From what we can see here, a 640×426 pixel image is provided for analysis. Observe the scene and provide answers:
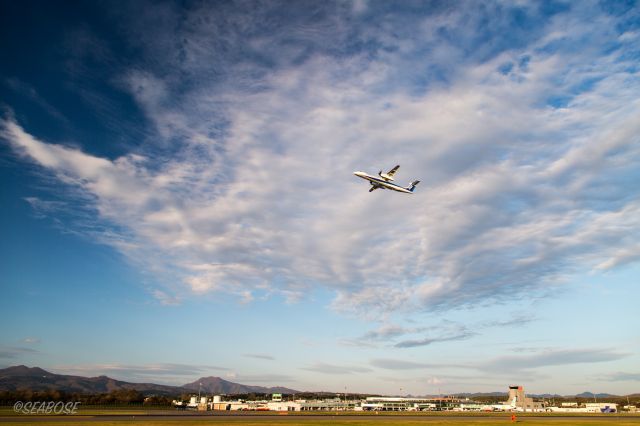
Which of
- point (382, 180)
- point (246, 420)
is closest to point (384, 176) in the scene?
point (382, 180)

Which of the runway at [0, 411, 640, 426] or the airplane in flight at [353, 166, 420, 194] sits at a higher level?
the airplane in flight at [353, 166, 420, 194]

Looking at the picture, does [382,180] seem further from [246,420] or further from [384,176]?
[246,420]

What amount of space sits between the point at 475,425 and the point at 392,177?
5584 cm

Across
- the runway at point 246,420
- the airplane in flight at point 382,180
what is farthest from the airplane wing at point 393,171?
the runway at point 246,420

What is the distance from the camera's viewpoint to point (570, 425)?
89.4m

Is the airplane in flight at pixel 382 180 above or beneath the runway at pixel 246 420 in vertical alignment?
above

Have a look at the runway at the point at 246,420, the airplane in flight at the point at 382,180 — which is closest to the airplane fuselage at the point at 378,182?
the airplane in flight at the point at 382,180

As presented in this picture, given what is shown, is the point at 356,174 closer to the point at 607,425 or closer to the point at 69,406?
the point at 607,425

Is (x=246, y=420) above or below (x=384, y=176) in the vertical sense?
below

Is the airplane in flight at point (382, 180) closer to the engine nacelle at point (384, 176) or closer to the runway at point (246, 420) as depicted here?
the engine nacelle at point (384, 176)

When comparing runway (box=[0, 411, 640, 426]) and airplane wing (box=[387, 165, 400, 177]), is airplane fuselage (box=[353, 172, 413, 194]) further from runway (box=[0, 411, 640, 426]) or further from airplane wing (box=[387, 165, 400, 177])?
runway (box=[0, 411, 640, 426])

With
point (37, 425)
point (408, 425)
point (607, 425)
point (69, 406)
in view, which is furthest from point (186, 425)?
point (69, 406)

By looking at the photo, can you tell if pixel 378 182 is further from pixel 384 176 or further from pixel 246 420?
pixel 246 420

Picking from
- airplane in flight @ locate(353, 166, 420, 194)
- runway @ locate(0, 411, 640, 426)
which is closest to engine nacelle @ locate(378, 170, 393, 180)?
airplane in flight @ locate(353, 166, 420, 194)
